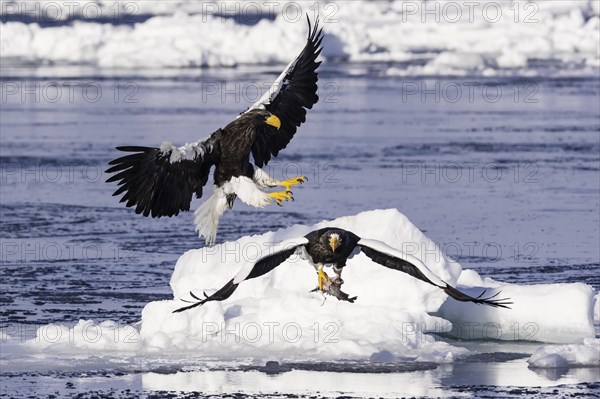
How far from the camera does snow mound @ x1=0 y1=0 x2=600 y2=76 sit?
36272mm

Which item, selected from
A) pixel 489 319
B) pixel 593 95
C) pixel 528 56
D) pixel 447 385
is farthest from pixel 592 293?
pixel 528 56

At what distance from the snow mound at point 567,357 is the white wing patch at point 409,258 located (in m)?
0.79

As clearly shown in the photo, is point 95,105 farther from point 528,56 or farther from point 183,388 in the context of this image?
point 183,388

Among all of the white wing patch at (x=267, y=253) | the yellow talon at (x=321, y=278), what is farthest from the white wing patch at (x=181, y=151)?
the yellow talon at (x=321, y=278)

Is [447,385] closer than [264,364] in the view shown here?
Yes

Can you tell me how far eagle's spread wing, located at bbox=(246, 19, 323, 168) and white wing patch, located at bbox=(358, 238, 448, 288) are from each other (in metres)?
1.72

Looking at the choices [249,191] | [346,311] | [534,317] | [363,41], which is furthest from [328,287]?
[363,41]

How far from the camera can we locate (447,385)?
26.8 feet

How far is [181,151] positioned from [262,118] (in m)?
0.71

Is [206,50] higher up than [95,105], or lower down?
higher up

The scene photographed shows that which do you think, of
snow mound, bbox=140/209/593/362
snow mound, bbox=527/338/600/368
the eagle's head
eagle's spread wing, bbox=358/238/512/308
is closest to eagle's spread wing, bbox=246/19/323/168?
the eagle's head

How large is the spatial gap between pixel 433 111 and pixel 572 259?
13374 mm

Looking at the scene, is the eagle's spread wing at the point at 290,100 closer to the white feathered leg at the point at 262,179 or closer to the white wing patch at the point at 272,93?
the white wing patch at the point at 272,93

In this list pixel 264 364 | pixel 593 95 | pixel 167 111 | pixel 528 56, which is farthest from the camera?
pixel 528 56
